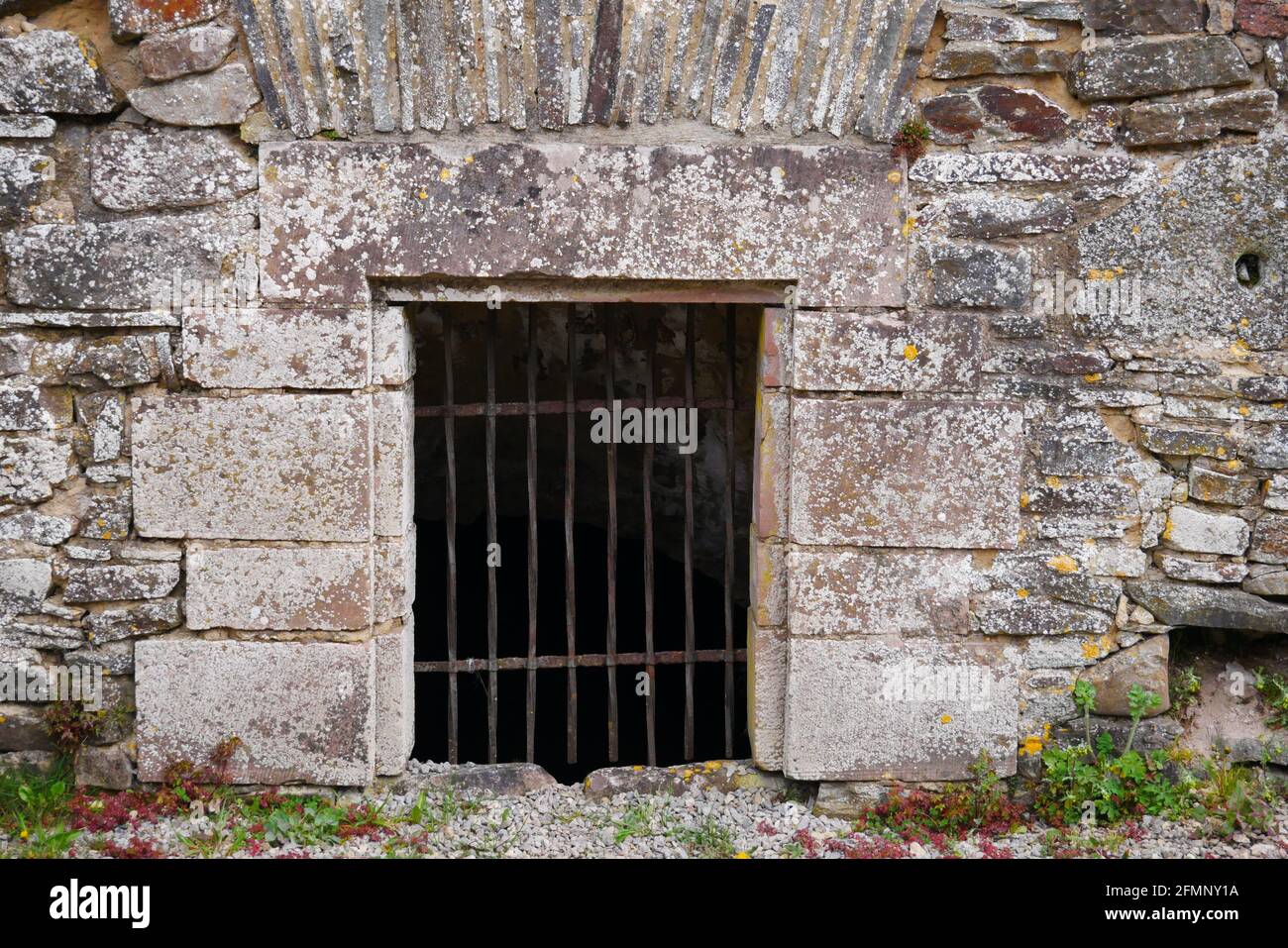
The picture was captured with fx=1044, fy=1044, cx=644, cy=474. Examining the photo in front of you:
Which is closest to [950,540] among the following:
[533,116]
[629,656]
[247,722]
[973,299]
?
[973,299]

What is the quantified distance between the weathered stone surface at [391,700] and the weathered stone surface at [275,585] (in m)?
0.17

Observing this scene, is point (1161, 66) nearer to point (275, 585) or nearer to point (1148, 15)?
point (1148, 15)

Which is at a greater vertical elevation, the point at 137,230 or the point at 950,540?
the point at 137,230

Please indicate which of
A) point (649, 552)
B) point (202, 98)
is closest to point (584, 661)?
point (649, 552)

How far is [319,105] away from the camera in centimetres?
304

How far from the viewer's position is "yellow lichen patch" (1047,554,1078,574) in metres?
3.26

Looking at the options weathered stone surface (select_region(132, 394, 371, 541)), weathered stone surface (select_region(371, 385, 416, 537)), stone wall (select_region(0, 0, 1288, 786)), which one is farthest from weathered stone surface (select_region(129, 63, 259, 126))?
weathered stone surface (select_region(371, 385, 416, 537))

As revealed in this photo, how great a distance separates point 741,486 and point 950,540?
137 centimetres

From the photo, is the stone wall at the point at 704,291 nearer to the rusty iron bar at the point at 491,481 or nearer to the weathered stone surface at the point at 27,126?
the weathered stone surface at the point at 27,126

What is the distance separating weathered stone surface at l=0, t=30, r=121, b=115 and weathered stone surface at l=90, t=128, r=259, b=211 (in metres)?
0.10

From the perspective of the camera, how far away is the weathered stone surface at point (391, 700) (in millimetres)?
3295

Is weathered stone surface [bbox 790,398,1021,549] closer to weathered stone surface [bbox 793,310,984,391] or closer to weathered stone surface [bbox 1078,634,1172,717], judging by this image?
weathered stone surface [bbox 793,310,984,391]

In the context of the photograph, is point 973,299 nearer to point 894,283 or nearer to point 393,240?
point 894,283

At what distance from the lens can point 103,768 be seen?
3270 millimetres
